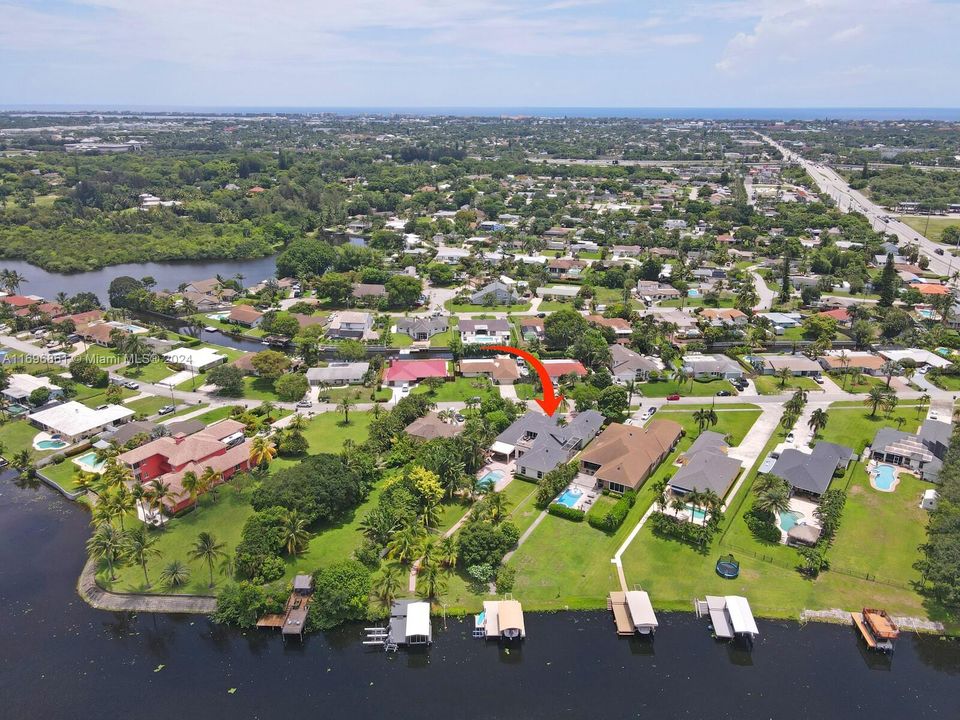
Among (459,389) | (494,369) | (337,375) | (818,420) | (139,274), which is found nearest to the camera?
(818,420)

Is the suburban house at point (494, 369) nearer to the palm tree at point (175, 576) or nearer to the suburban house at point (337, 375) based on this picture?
the suburban house at point (337, 375)

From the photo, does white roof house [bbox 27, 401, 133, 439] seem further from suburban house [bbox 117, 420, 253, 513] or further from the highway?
the highway

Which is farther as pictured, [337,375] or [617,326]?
[617,326]

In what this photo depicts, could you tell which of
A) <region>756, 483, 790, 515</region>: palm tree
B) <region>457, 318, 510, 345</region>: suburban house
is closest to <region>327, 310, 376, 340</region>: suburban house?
<region>457, 318, 510, 345</region>: suburban house

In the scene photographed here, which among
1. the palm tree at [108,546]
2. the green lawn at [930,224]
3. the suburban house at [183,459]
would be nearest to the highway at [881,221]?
the green lawn at [930,224]

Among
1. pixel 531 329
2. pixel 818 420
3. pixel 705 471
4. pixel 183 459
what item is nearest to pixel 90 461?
pixel 183 459

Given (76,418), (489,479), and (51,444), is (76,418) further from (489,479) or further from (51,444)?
(489,479)
